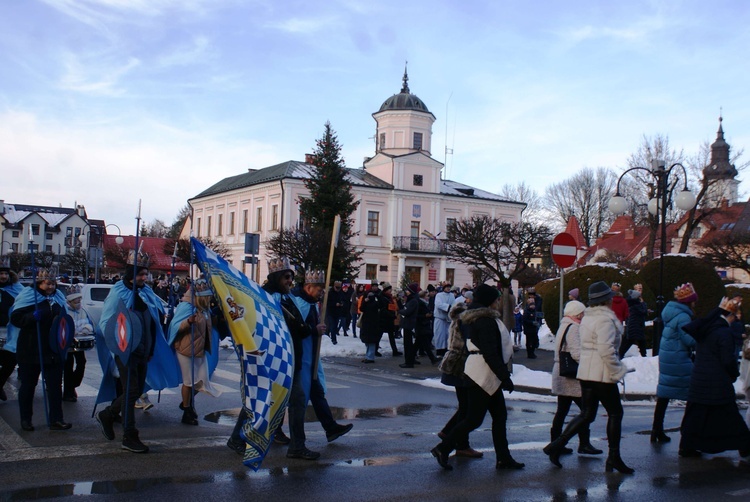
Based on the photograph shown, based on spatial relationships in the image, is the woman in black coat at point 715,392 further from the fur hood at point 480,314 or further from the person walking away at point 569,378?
the fur hood at point 480,314

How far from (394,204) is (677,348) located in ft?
184

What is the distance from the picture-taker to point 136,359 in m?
8.38

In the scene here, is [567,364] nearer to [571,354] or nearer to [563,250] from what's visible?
[571,354]

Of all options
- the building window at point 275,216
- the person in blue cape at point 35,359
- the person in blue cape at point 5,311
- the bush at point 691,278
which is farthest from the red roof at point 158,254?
the person in blue cape at point 35,359

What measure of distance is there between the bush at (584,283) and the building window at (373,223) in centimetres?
4213

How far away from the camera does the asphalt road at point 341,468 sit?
6.77 m

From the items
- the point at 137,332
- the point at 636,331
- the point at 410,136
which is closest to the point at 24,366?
the point at 137,332

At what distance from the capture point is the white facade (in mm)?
63844

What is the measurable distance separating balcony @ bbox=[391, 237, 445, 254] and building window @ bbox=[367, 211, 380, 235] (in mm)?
1645

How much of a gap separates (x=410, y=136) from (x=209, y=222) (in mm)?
20238

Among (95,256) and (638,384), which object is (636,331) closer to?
(638,384)

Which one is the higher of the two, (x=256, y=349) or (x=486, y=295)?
(x=486, y=295)

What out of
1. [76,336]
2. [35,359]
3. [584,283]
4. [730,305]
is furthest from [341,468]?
[584,283]

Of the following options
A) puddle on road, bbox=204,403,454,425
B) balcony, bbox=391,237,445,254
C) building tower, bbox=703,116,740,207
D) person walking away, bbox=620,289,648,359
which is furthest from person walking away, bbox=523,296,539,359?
balcony, bbox=391,237,445,254
